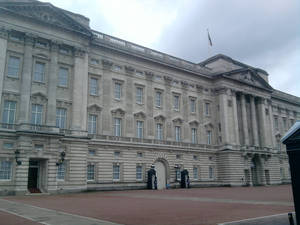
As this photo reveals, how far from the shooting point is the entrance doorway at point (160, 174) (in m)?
47.2

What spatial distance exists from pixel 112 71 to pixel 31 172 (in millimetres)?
18404

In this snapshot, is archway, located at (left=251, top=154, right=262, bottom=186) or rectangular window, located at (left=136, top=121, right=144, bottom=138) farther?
archway, located at (left=251, top=154, right=262, bottom=186)

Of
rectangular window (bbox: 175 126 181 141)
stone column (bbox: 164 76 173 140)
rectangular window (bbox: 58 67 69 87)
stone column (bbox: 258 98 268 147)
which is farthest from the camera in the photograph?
stone column (bbox: 258 98 268 147)

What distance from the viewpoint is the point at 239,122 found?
197 feet

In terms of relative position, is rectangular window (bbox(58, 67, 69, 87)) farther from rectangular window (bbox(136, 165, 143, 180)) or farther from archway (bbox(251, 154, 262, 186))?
archway (bbox(251, 154, 262, 186))

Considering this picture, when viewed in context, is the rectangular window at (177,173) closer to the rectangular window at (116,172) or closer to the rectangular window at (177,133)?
the rectangular window at (177,133)

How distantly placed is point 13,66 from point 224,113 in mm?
36996

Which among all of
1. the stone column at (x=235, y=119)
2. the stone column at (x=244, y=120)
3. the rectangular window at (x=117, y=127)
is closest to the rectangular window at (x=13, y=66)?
the rectangular window at (x=117, y=127)

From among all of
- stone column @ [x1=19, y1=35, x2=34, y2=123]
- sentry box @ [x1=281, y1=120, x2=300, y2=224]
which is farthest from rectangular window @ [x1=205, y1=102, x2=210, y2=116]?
sentry box @ [x1=281, y1=120, x2=300, y2=224]

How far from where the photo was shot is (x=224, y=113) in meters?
56.5

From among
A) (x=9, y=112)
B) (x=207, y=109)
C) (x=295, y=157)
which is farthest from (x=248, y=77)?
(x=295, y=157)

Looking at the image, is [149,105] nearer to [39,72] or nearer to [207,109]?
[207,109]

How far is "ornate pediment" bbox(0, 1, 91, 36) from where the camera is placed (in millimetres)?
35406

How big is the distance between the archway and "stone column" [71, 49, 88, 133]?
36.8 m
